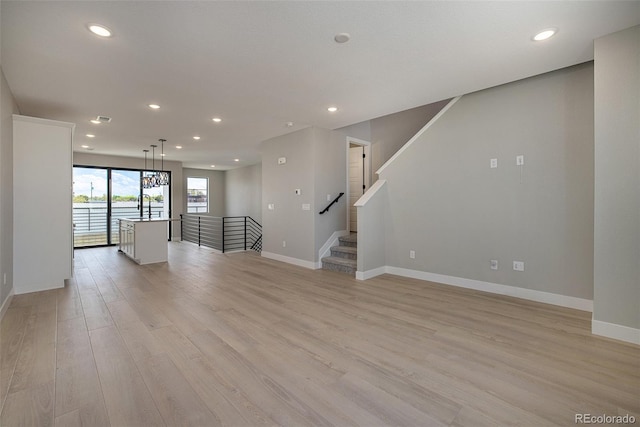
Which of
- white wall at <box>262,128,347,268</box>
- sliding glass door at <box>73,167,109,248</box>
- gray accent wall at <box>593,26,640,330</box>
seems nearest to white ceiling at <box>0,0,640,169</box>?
gray accent wall at <box>593,26,640,330</box>

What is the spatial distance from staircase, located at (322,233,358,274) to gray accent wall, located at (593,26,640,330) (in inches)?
124

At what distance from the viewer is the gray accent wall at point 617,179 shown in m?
2.52

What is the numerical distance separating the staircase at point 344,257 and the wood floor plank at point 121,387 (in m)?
3.42

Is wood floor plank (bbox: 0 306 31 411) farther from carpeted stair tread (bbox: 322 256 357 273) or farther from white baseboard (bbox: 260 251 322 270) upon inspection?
carpeted stair tread (bbox: 322 256 357 273)

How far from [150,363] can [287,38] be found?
2.91 metres

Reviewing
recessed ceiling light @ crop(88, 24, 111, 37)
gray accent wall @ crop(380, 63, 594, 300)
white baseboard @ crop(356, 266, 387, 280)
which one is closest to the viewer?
recessed ceiling light @ crop(88, 24, 111, 37)

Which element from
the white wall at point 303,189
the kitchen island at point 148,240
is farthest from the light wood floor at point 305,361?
the kitchen island at point 148,240

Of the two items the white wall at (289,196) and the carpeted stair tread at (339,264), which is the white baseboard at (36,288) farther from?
the carpeted stair tread at (339,264)

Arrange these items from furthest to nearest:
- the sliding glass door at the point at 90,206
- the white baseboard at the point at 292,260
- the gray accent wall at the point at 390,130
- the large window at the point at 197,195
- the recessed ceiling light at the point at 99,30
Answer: the large window at the point at 197,195 < the sliding glass door at the point at 90,206 < the gray accent wall at the point at 390,130 < the white baseboard at the point at 292,260 < the recessed ceiling light at the point at 99,30

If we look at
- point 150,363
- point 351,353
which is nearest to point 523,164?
point 351,353

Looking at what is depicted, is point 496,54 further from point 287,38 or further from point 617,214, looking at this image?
point 287,38

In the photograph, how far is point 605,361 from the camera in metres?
2.25

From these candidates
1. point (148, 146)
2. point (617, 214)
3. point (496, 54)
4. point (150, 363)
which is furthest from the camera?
point (148, 146)

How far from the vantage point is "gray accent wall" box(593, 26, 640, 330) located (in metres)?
2.52
